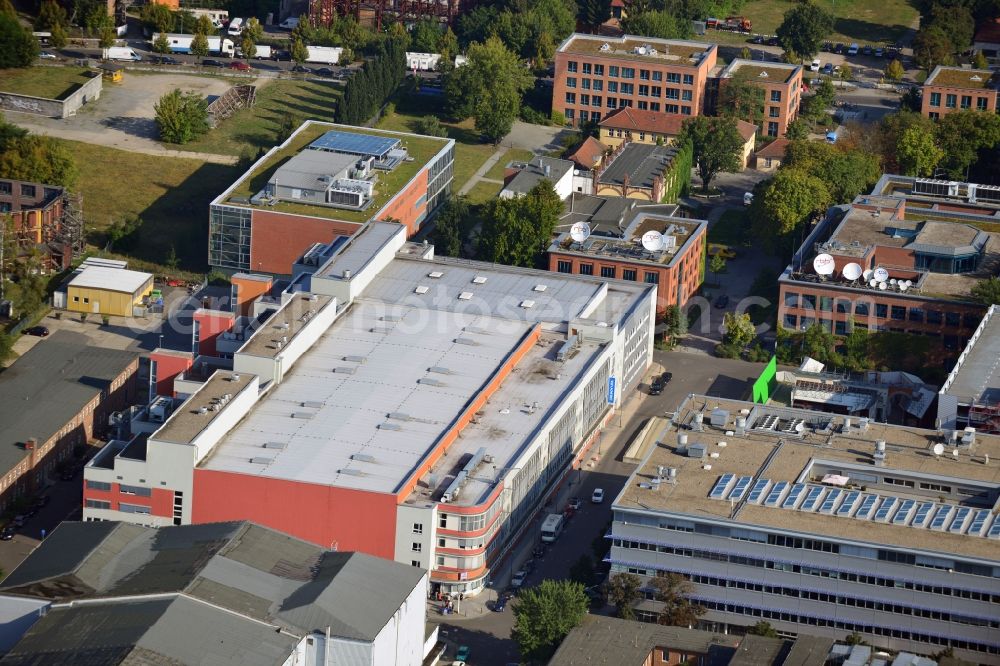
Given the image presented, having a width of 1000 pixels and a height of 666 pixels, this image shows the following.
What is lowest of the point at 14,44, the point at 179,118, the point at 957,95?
the point at 179,118

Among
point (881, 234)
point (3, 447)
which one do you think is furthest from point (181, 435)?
point (881, 234)

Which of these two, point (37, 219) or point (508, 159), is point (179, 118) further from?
point (508, 159)

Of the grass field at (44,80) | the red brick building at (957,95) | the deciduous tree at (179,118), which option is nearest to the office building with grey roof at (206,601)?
the deciduous tree at (179,118)

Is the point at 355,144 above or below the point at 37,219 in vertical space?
above

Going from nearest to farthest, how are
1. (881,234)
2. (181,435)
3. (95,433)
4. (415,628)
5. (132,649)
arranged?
1. (132,649)
2. (415,628)
3. (181,435)
4. (95,433)
5. (881,234)

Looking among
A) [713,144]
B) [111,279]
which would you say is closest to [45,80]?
[111,279]

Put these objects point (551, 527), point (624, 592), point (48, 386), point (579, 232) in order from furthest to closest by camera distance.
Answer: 1. point (579, 232)
2. point (48, 386)
3. point (551, 527)
4. point (624, 592)

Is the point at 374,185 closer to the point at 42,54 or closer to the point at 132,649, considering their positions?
the point at 42,54
